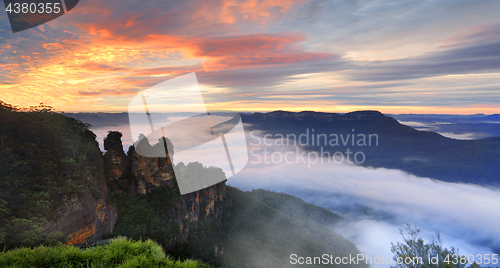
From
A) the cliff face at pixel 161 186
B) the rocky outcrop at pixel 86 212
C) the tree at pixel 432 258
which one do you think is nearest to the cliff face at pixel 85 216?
the rocky outcrop at pixel 86 212

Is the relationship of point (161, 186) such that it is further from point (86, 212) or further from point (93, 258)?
point (93, 258)

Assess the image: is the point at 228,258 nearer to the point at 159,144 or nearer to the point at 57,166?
the point at 159,144

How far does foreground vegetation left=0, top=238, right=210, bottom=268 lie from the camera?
330 inches

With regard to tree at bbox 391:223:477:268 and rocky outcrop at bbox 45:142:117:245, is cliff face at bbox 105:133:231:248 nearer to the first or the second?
rocky outcrop at bbox 45:142:117:245

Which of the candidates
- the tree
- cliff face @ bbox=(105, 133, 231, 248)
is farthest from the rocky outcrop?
the tree

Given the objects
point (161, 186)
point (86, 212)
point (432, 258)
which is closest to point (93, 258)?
point (86, 212)

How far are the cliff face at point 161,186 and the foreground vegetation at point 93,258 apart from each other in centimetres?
3909

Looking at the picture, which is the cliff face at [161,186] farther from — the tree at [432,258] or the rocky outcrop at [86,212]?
the tree at [432,258]

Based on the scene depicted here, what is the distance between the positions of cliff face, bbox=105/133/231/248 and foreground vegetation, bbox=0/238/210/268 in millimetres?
39088

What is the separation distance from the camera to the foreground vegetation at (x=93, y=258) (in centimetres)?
839

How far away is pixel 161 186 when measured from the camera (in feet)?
188

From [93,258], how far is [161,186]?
52.2 metres

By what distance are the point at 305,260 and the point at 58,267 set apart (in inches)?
3203

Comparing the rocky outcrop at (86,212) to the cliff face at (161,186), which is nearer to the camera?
the rocky outcrop at (86,212)
